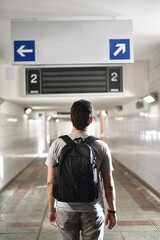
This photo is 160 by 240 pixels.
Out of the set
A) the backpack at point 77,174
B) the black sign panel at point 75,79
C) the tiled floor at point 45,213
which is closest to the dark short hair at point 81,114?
the backpack at point 77,174

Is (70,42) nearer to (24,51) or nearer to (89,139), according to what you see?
(24,51)

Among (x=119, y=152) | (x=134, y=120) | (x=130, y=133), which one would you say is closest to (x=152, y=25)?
(x=134, y=120)

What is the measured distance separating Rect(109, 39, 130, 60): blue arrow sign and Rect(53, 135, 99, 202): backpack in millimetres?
1862

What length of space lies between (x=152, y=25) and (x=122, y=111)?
258 inches

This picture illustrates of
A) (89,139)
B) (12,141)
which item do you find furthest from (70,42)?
(12,141)

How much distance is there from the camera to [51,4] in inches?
138

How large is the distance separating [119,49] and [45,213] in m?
3.08

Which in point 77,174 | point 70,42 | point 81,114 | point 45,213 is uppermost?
point 70,42

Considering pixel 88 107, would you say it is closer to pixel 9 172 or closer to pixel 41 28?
pixel 41 28

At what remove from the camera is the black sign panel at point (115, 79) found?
5473mm

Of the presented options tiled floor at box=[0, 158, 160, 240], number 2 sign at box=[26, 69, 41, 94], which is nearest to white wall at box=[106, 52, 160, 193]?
tiled floor at box=[0, 158, 160, 240]

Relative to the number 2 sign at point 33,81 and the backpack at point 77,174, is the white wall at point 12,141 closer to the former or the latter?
the number 2 sign at point 33,81

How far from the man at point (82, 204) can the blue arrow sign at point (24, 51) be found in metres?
1.70

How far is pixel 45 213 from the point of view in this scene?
16.8 ft
